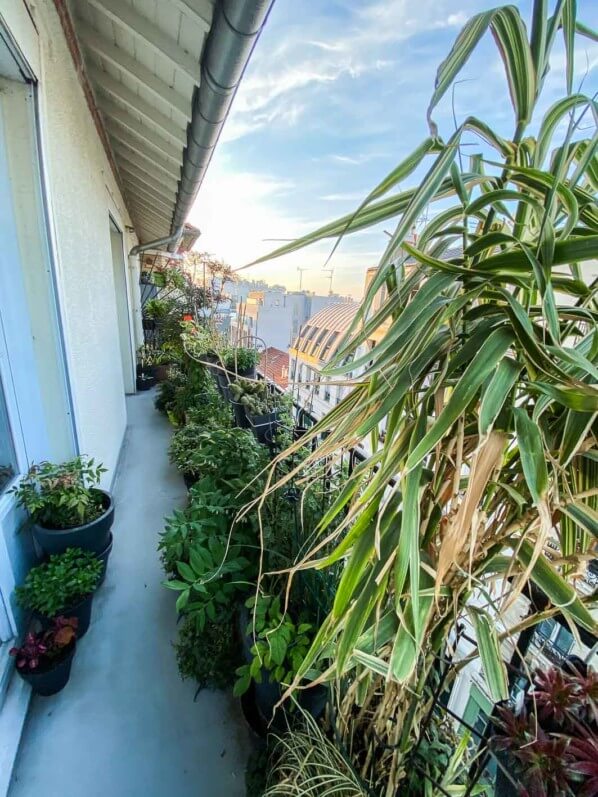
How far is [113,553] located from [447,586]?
2.15m

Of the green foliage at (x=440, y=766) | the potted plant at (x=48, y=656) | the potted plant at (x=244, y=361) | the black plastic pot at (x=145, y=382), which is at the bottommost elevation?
the black plastic pot at (x=145, y=382)

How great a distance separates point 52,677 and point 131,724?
35 cm

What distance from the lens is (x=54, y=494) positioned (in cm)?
148

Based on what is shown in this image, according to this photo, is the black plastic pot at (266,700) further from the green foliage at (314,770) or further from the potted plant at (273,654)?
the green foliage at (314,770)

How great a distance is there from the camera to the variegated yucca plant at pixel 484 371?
0.45 metres

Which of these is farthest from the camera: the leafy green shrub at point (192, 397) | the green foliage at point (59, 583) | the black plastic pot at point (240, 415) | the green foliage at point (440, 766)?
the leafy green shrub at point (192, 397)

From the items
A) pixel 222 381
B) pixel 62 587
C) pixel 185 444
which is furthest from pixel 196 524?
pixel 222 381

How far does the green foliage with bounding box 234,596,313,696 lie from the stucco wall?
1.32m

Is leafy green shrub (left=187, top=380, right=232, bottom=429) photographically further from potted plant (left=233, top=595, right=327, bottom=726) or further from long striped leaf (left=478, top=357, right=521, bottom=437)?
long striped leaf (left=478, top=357, right=521, bottom=437)

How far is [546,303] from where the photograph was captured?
42 centimetres

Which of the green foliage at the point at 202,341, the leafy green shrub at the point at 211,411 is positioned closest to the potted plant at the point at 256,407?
the leafy green shrub at the point at 211,411

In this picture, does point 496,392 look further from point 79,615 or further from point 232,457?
point 79,615

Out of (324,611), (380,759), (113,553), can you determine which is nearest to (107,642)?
(113,553)

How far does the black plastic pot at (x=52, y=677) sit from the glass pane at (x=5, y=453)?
2.28 feet
